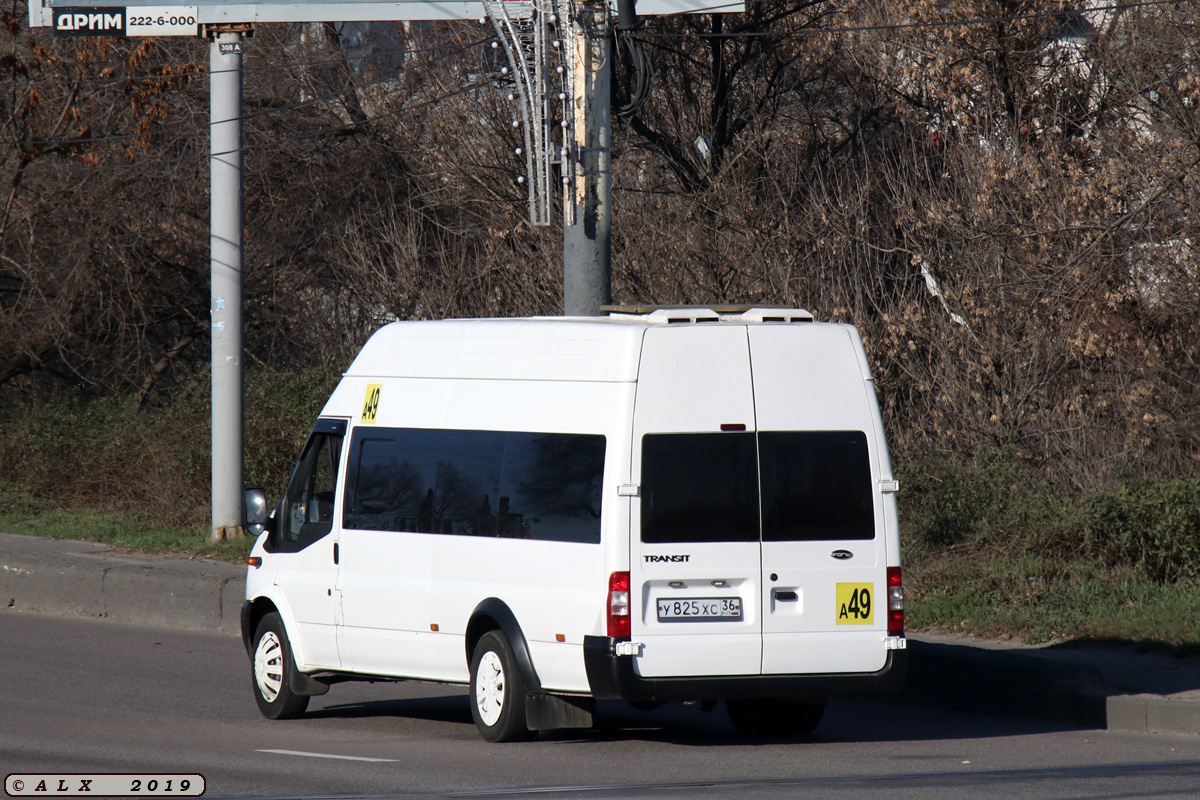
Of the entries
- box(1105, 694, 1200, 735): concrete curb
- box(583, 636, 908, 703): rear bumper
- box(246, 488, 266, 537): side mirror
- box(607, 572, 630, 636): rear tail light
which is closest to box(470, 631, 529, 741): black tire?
box(583, 636, 908, 703): rear bumper

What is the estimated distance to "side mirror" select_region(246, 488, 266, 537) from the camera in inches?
381

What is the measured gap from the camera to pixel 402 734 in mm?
8852

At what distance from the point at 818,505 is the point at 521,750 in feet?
6.79

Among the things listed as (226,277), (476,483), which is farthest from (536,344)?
(226,277)

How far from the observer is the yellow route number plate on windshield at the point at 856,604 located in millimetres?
7965

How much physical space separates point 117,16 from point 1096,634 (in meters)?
12.5

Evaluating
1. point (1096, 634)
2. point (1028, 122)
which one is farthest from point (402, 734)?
point (1028, 122)

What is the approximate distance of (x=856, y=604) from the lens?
26.2ft

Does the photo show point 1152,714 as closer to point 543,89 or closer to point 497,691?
point 497,691

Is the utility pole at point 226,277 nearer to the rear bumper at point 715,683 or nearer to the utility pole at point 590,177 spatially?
the utility pole at point 590,177

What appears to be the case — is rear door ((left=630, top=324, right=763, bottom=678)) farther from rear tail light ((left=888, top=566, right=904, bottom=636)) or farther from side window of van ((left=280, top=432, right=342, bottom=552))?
side window of van ((left=280, top=432, right=342, bottom=552))

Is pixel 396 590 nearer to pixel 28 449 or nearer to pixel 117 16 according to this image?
pixel 117 16

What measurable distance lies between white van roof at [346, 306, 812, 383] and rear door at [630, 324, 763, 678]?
0.62 ft

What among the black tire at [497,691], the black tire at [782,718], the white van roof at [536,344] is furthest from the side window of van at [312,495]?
the black tire at [782,718]
